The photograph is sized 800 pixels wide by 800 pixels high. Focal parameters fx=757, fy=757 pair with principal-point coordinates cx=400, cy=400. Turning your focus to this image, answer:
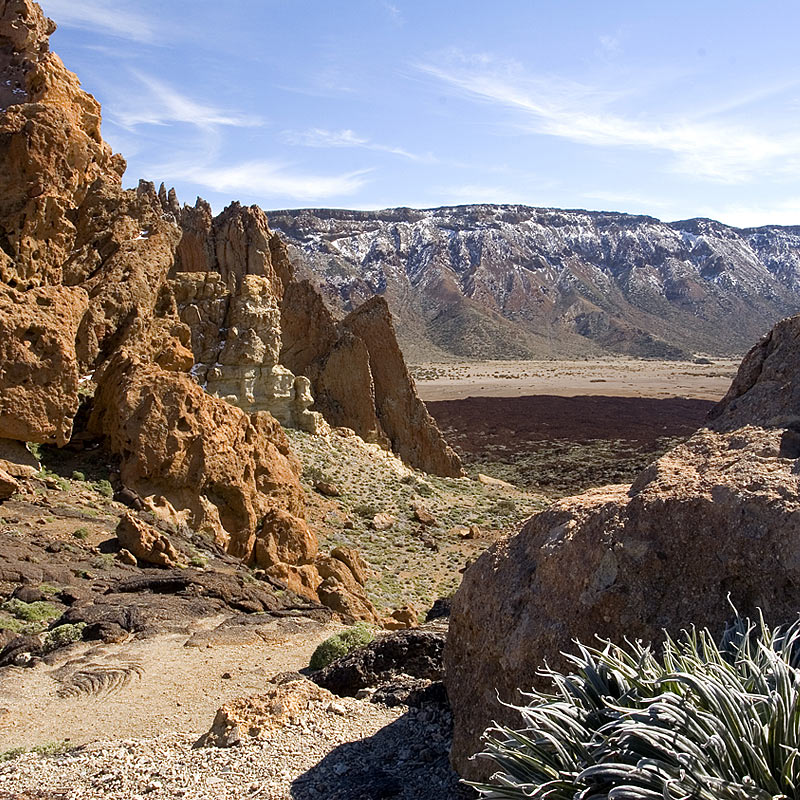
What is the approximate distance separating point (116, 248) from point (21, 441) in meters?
4.28

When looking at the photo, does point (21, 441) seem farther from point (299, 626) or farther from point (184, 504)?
point (299, 626)

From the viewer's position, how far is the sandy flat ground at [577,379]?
68.7m

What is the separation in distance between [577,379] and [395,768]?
3222 inches

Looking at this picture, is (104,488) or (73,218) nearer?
(104,488)

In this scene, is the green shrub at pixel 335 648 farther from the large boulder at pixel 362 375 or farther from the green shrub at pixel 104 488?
the large boulder at pixel 362 375

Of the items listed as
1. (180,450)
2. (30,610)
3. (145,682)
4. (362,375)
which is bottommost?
(145,682)

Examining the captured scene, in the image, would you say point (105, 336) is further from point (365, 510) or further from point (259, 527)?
point (365, 510)

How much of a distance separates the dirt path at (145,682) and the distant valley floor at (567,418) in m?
21.5

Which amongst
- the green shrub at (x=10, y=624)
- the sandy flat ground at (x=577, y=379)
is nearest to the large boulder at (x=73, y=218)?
the green shrub at (x=10, y=624)

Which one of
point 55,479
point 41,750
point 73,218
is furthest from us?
point 73,218

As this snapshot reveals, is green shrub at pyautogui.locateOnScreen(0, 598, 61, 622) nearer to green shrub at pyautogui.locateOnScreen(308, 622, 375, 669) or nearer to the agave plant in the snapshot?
green shrub at pyautogui.locateOnScreen(308, 622, 375, 669)

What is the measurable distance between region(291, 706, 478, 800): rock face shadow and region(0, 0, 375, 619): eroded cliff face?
6298 mm

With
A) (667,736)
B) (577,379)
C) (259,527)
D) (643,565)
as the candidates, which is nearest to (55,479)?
(259,527)

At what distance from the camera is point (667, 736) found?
237 centimetres
